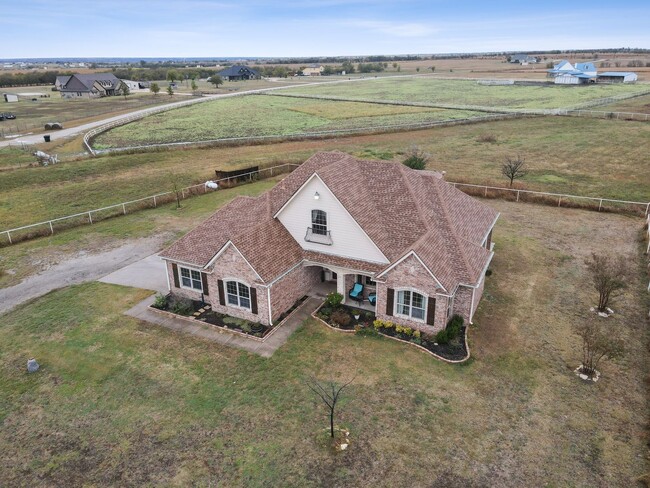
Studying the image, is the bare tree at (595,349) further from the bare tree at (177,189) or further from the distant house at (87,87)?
the distant house at (87,87)

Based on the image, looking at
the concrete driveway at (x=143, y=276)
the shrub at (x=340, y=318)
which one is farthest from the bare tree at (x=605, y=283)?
the concrete driveway at (x=143, y=276)

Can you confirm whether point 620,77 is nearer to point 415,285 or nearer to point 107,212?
point 107,212

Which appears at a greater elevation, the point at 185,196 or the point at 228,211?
the point at 228,211

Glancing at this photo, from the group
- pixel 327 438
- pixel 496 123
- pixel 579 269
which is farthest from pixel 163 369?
pixel 496 123

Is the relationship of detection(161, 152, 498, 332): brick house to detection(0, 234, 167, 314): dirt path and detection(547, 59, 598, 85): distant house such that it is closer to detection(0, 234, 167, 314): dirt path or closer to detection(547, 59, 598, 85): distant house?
detection(0, 234, 167, 314): dirt path

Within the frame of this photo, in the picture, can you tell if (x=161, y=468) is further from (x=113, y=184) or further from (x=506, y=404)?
(x=113, y=184)

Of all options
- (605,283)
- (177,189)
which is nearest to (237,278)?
(605,283)
